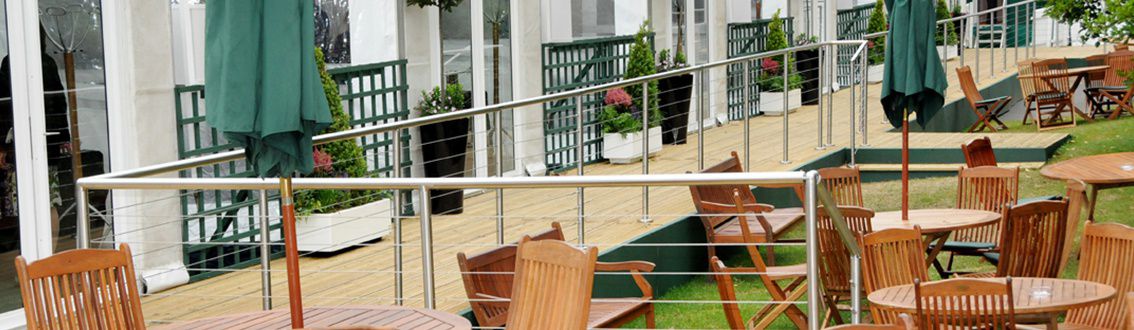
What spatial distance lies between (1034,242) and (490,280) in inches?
116

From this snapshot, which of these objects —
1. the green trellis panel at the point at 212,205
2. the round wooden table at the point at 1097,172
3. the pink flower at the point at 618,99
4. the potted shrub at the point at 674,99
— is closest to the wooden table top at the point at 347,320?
the green trellis panel at the point at 212,205

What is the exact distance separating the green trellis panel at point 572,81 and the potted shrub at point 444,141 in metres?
1.30

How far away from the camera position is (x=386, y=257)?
859 cm

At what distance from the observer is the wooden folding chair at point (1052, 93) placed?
1577 cm

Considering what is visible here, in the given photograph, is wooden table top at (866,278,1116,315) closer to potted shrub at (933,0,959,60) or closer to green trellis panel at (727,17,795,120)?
green trellis panel at (727,17,795,120)

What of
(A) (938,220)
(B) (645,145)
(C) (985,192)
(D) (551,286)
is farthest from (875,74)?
(D) (551,286)

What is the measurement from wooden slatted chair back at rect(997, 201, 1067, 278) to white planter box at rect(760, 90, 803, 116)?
9.01 m

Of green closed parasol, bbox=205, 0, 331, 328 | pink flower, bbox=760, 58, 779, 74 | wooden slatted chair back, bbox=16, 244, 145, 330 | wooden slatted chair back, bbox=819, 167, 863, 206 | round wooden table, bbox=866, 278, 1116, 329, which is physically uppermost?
green closed parasol, bbox=205, 0, 331, 328

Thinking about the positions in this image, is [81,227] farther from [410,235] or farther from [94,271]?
[410,235]

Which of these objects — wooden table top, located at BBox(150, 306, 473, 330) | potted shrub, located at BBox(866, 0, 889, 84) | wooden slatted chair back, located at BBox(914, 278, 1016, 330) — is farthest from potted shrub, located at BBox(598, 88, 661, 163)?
wooden table top, located at BBox(150, 306, 473, 330)

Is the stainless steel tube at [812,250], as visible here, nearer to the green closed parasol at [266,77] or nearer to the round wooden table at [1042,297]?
the round wooden table at [1042,297]

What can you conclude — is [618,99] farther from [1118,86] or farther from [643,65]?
[1118,86]

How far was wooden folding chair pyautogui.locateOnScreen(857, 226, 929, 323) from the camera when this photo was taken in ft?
21.5

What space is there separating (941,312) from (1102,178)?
13.4 ft
